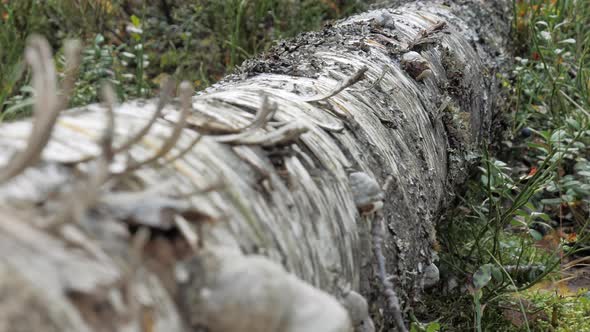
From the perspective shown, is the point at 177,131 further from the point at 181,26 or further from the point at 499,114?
the point at 181,26

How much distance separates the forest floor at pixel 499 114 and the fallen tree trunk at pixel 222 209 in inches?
9.4

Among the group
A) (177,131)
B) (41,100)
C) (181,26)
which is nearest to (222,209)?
(177,131)

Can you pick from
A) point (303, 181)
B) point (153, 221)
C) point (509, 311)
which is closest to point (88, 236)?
point (153, 221)

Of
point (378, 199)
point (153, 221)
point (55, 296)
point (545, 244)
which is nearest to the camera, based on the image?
point (55, 296)

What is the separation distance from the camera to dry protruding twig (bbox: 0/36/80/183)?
1.72ft

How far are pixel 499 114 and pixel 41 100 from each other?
2706 mm

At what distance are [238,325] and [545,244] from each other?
2.33 metres

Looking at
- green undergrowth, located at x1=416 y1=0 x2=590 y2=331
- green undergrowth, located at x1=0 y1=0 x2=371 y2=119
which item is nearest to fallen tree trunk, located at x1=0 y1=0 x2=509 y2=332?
green undergrowth, located at x1=416 y1=0 x2=590 y2=331

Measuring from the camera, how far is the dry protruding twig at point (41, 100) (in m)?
0.52

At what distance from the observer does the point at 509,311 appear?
6.78ft

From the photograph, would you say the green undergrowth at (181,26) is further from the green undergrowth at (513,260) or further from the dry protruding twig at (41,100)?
the dry protruding twig at (41,100)

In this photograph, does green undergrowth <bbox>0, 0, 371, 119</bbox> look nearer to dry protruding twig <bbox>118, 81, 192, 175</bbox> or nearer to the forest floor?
the forest floor

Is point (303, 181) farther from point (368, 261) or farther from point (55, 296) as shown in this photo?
point (55, 296)

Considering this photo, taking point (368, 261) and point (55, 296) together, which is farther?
point (368, 261)
